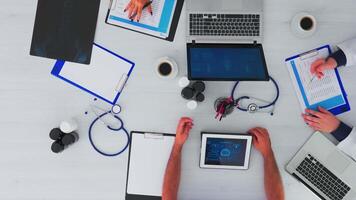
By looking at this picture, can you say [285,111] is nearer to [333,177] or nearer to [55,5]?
[333,177]

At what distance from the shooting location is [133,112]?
1890mm

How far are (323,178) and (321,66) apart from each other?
1.65 ft

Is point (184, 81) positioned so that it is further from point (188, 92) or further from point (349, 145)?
point (349, 145)

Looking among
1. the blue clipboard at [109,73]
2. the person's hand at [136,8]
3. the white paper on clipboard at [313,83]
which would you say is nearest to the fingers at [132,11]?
the person's hand at [136,8]

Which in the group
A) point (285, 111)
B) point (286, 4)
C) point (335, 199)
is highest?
point (286, 4)

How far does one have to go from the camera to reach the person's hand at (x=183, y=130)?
184 centimetres

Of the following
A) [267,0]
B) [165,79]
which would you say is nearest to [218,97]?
[165,79]

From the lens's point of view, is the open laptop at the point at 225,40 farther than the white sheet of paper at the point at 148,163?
No

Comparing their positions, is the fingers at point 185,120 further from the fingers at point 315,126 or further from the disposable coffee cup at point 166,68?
the fingers at point 315,126

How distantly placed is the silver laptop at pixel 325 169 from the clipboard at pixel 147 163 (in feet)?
1.85

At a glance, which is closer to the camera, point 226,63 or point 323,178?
point 226,63

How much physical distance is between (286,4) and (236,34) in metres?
0.27

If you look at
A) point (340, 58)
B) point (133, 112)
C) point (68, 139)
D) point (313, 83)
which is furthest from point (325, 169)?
point (68, 139)

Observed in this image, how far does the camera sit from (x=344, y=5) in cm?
185
